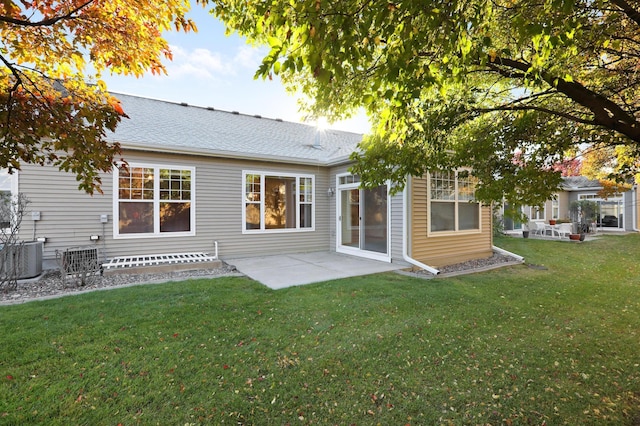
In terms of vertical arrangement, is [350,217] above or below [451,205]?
below

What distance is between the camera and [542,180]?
3.99m

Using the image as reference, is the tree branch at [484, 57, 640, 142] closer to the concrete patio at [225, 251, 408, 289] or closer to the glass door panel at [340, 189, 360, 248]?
the concrete patio at [225, 251, 408, 289]

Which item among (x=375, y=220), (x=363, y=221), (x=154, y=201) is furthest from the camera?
(x=363, y=221)

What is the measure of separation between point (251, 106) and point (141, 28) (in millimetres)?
10695

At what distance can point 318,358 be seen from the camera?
3.18m

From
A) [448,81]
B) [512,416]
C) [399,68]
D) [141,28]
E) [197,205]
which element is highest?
[141,28]

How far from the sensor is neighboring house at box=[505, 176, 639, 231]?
771 inches

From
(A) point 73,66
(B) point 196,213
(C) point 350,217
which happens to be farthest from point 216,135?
(A) point 73,66

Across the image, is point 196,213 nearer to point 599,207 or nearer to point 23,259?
point 23,259

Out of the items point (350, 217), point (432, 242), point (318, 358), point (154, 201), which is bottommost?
point (318, 358)

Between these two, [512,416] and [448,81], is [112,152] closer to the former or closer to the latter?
[448,81]

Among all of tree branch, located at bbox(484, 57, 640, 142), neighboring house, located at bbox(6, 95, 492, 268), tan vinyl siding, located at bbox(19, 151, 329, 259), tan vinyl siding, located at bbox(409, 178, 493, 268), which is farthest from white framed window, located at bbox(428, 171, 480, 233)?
tree branch, located at bbox(484, 57, 640, 142)

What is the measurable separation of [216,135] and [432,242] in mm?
7337

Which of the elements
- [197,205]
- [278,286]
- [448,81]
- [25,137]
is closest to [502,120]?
[448,81]
